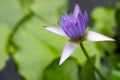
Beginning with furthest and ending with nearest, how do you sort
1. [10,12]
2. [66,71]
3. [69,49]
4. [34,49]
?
[10,12] < [34,49] < [66,71] < [69,49]

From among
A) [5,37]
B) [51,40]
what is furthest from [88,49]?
[5,37]

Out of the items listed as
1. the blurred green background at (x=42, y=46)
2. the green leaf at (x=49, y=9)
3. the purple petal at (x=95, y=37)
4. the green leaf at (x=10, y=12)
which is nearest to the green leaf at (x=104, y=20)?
the blurred green background at (x=42, y=46)

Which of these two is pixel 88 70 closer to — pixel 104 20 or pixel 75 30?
pixel 75 30

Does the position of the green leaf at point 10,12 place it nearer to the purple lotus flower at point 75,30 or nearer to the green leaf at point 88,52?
the green leaf at point 88,52

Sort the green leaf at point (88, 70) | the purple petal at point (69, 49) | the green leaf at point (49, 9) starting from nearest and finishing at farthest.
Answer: the purple petal at point (69, 49) → the green leaf at point (88, 70) → the green leaf at point (49, 9)

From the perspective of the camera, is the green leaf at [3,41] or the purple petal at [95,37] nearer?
the purple petal at [95,37]

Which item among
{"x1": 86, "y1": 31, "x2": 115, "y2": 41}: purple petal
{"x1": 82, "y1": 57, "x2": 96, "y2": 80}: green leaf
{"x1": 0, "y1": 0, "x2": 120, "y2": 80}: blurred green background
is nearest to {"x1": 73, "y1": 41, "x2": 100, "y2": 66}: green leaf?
{"x1": 0, "y1": 0, "x2": 120, "y2": 80}: blurred green background

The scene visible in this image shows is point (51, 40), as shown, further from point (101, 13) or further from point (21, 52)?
point (101, 13)

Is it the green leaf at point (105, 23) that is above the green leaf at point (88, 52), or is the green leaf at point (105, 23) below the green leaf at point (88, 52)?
below

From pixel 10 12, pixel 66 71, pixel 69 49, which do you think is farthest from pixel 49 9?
pixel 69 49
